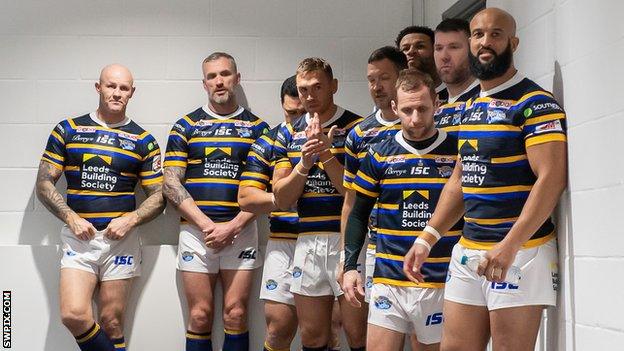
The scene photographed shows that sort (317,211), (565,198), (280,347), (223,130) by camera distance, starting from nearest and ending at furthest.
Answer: (565,198) → (317,211) → (280,347) → (223,130)

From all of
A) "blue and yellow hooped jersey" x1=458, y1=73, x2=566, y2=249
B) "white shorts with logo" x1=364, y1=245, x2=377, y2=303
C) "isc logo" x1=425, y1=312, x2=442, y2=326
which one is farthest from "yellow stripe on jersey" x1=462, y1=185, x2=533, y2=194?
"white shorts with logo" x1=364, y1=245, x2=377, y2=303

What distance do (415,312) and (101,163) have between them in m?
2.46

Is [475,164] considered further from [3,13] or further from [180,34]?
[3,13]

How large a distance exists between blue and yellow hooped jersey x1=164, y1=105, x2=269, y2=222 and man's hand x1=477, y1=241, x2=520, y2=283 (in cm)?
241

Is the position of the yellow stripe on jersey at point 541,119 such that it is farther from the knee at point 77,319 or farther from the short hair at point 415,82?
the knee at point 77,319

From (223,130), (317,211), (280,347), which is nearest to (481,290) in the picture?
(317,211)

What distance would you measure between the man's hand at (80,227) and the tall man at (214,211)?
45cm

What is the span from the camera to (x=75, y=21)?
5.58m

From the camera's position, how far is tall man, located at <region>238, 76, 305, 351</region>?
180 inches

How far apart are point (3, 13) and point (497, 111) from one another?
11.5ft

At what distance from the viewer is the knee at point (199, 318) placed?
5102 mm

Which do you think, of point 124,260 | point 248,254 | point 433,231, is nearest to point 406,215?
point 433,231

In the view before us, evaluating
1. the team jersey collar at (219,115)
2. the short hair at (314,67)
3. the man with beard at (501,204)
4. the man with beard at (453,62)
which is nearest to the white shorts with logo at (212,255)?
the team jersey collar at (219,115)

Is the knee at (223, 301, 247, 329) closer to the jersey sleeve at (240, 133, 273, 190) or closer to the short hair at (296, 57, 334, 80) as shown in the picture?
Answer: the jersey sleeve at (240, 133, 273, 190)
